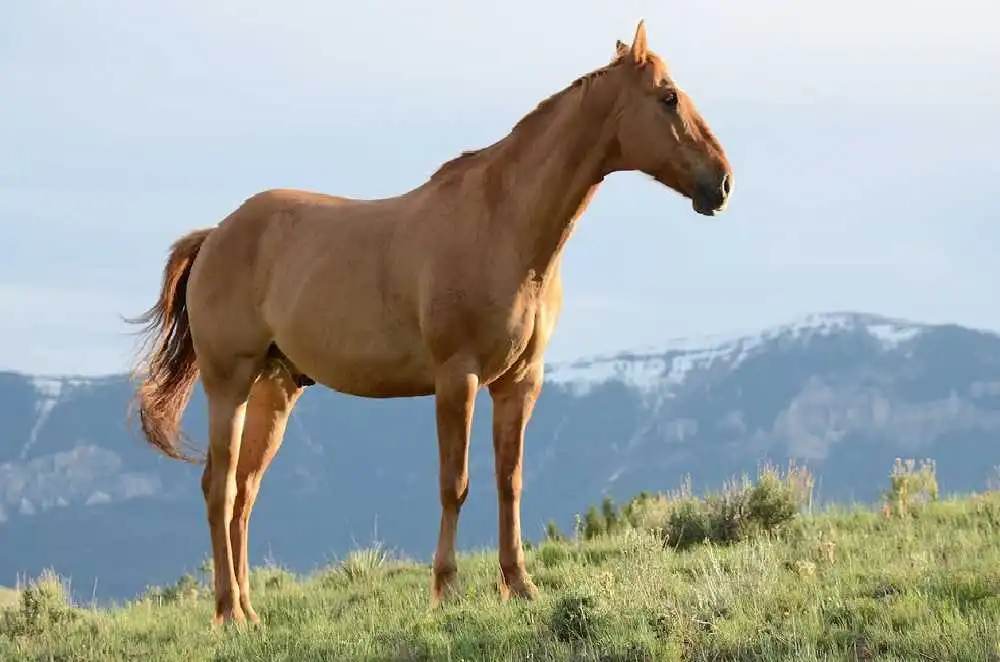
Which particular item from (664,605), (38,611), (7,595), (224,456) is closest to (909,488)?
(664,605)

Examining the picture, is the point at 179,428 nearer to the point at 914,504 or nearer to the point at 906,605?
the point at 906,605

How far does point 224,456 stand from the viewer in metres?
8.65

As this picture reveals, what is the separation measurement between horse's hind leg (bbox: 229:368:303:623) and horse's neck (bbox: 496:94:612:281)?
2.20 meters

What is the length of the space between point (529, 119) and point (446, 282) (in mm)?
1138

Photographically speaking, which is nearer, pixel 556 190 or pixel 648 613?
pixel 648 613

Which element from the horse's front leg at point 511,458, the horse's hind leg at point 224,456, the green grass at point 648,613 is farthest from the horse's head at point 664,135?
the horse's hind leg at point 224,456

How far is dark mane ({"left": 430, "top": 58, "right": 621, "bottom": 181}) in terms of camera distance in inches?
301

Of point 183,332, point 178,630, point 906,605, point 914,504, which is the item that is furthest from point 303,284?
point 914,504

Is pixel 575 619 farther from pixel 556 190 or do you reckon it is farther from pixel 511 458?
pixel 556 190

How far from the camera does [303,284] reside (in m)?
8.34

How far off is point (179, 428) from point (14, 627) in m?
1.83

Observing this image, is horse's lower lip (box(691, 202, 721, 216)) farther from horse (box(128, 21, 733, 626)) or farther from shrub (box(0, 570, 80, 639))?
shrub (box(0, 570, 80, 639))

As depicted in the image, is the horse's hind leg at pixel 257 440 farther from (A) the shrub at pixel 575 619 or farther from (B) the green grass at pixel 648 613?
(A) the shrub at pixel 575 619

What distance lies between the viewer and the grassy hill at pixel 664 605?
5949mm
